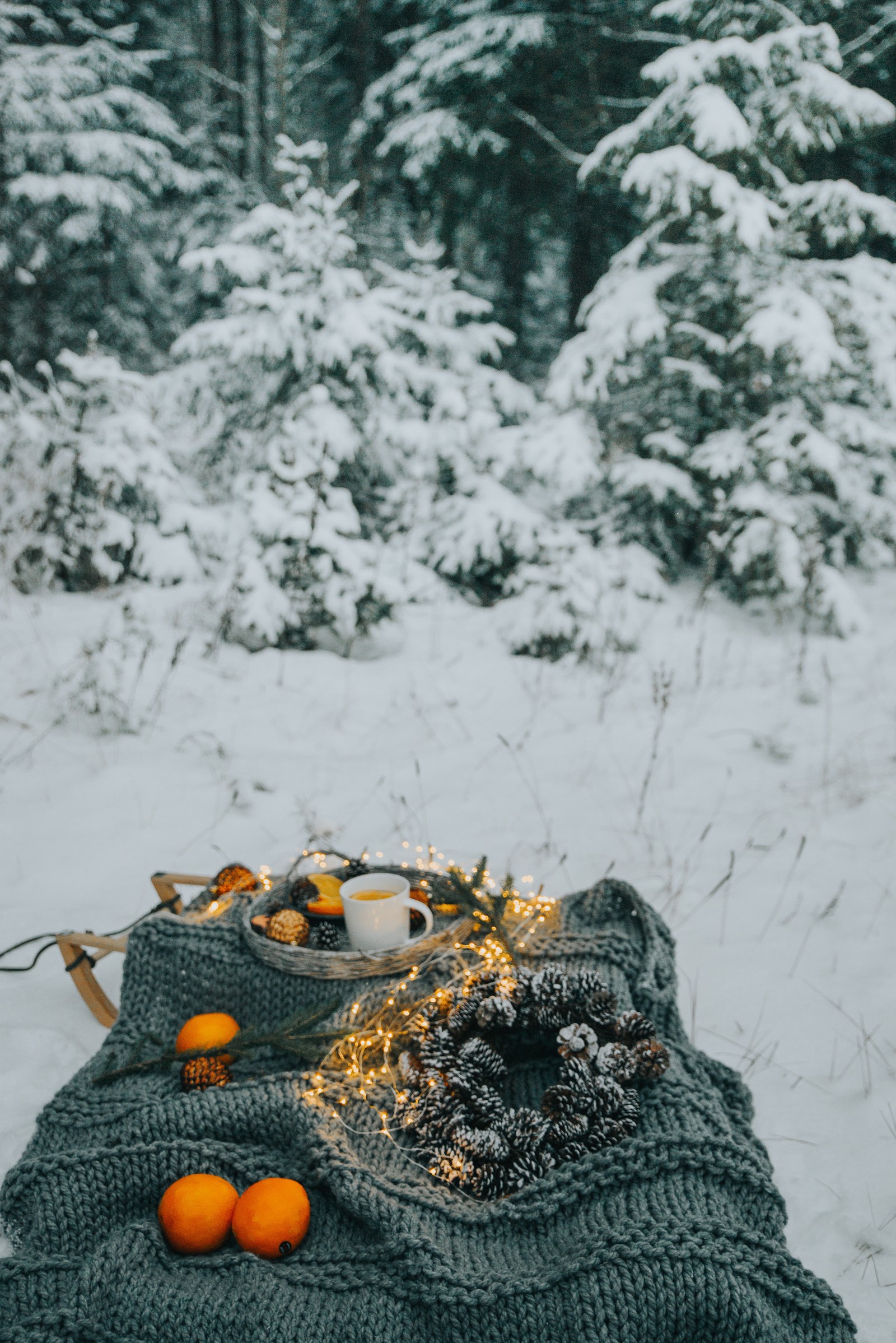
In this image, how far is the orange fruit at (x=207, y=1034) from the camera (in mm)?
1560

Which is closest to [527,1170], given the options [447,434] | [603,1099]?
[603,1099]

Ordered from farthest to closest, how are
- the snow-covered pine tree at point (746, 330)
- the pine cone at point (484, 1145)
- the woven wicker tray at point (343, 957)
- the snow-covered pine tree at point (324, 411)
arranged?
the snow-covered pine tree at point (746, 330) < the snow-covered pine tree at point (324, 411) < the woven wicker tray at point (343, 957) < the pine cone at point (484, 1145)

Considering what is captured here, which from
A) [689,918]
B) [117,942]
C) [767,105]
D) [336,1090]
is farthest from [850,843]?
[767,105]

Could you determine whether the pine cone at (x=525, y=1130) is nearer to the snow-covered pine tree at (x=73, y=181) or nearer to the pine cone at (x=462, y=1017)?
the pine cone at (x=462, y=1017)

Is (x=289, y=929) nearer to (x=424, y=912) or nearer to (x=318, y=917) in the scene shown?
(x=318, y=917)

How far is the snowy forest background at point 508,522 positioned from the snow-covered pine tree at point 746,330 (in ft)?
0.11

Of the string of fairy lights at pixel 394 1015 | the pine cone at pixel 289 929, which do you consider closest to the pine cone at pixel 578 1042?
the string of fairy lights at pixel 394 1015

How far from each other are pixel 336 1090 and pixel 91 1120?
0.43 metres

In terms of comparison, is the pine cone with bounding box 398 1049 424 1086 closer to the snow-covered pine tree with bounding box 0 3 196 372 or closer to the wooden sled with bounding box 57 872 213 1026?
the wooden sled with bounding box 57 872 213 1026

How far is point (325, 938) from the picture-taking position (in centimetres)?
173

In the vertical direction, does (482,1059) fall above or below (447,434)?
below

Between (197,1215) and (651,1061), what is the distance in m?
0.77

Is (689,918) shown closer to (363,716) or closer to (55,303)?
(363,716)

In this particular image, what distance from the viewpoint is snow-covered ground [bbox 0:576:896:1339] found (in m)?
1.73
